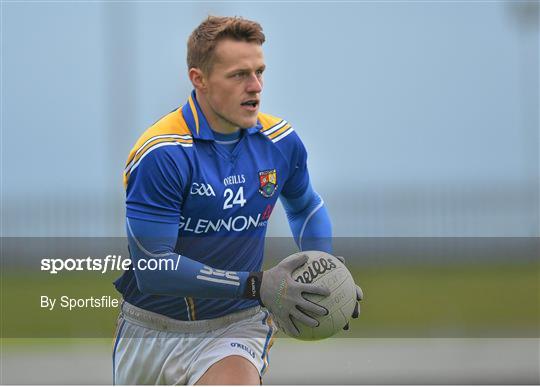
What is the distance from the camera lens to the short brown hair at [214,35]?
227 inches

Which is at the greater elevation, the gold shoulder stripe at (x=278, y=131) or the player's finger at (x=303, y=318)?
the gold shoulder stripe at (x=278, y=131)

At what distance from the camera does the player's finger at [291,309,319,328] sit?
5398mm

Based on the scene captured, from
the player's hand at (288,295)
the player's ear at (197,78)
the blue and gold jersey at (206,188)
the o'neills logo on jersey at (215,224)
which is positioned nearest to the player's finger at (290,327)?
the player's hand at (288,295)

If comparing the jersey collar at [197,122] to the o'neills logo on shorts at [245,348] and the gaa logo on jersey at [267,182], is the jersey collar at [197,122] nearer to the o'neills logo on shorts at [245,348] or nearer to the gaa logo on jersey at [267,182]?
the gaa logo on jersey at [267,182]

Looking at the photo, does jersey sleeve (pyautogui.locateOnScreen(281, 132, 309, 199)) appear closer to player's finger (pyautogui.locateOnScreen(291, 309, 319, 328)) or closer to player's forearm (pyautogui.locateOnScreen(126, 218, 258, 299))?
player's forearm (pyautogui.locateOnScreen(126, 218, 258, 299))

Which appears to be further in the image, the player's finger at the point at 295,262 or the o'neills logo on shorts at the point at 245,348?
the o'neills logo on shorts at the point at 245,348

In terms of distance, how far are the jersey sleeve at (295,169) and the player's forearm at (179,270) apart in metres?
0.94

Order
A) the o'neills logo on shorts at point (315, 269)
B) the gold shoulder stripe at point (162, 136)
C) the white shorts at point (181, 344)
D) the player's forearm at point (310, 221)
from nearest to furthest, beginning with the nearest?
the o'neills logo on shorts at point (315, 269) → the gold shoulder stripe at point (162, 136) → the white shorts at point (181, 344) → the player's forearm at point (310, 221)

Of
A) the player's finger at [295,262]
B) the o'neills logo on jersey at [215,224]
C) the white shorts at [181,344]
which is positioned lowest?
the white shorts at [181,344]

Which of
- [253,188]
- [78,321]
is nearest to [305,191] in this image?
[253,188]

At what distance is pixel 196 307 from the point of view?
588cm

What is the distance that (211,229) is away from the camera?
5.76m

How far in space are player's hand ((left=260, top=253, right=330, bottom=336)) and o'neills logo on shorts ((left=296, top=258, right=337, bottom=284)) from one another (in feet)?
0.21

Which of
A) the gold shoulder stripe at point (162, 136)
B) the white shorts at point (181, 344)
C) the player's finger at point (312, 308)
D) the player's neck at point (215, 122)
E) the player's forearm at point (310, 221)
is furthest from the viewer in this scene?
the player's forearm at point (310, 221)
